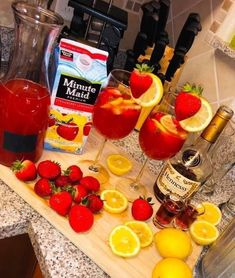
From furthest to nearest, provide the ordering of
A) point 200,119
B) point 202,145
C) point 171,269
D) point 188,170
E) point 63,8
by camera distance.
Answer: point 63,8 → point 202,145 → point 188,170 → point 200,119 → point 171,269

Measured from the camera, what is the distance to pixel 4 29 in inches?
42.9

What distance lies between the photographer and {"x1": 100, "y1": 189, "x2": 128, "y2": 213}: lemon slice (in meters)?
0.85

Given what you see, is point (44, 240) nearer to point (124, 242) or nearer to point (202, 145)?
point (124, 242)

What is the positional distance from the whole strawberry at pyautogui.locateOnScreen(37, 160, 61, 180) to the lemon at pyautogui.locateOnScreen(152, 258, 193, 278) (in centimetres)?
30

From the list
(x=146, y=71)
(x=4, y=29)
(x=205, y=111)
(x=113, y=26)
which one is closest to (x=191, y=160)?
(x=205, y=111)

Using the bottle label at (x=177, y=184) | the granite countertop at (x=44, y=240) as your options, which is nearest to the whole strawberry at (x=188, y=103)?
the bottle label at (x=177, y=184)

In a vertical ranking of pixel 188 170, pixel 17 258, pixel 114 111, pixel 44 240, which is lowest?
pixel 17 258

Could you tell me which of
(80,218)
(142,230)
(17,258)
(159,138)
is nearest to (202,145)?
(159,138)

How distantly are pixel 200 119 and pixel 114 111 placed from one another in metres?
0.20

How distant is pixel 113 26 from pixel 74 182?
1.58 ft

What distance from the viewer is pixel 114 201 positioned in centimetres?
87

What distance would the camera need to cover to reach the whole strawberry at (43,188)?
79cm

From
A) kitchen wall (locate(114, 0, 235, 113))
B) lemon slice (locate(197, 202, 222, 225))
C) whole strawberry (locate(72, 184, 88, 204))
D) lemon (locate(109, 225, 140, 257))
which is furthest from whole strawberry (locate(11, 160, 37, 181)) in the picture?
kitchen wall (locate(114, 0, 235, 113))

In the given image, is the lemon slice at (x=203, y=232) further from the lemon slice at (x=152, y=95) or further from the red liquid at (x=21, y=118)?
the red liquid at (x=21, y=118)
